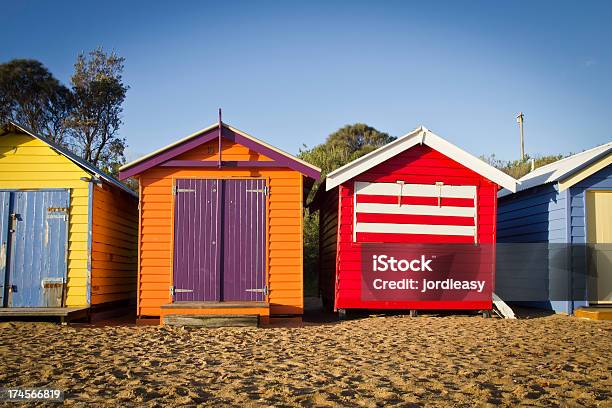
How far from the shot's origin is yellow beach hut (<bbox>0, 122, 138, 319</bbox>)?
10602 mm

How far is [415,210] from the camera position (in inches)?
436

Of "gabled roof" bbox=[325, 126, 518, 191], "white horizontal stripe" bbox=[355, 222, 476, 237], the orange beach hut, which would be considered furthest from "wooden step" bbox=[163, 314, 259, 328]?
"gabled roof" bbox=[325, 126, 518, 191]

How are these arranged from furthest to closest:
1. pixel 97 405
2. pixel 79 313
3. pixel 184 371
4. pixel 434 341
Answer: pixel 79 313 → pixel 434 341 → pixel 184 371 → pixel 97 405

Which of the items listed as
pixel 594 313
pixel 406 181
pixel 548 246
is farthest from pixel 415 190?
pixel 594 313

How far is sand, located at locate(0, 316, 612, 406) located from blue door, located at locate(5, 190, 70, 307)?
34.2 inches

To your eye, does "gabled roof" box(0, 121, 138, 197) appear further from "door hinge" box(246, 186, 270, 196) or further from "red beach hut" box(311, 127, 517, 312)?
"red beach hut" box(311, 127, 517, 312)

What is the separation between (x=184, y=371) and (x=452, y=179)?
7024mm

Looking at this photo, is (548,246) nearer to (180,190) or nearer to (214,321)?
(214,321)

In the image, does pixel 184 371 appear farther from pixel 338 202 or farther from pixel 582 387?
pixel 338 202

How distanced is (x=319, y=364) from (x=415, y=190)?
5407 millimetres

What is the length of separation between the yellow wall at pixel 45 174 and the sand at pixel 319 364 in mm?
1867

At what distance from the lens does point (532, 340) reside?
8.36 metres

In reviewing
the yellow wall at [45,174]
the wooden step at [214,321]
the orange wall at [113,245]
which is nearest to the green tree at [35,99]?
the orange wall at [113,245]

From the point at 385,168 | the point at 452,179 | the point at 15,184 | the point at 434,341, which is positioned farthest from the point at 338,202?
the point at 15,184
